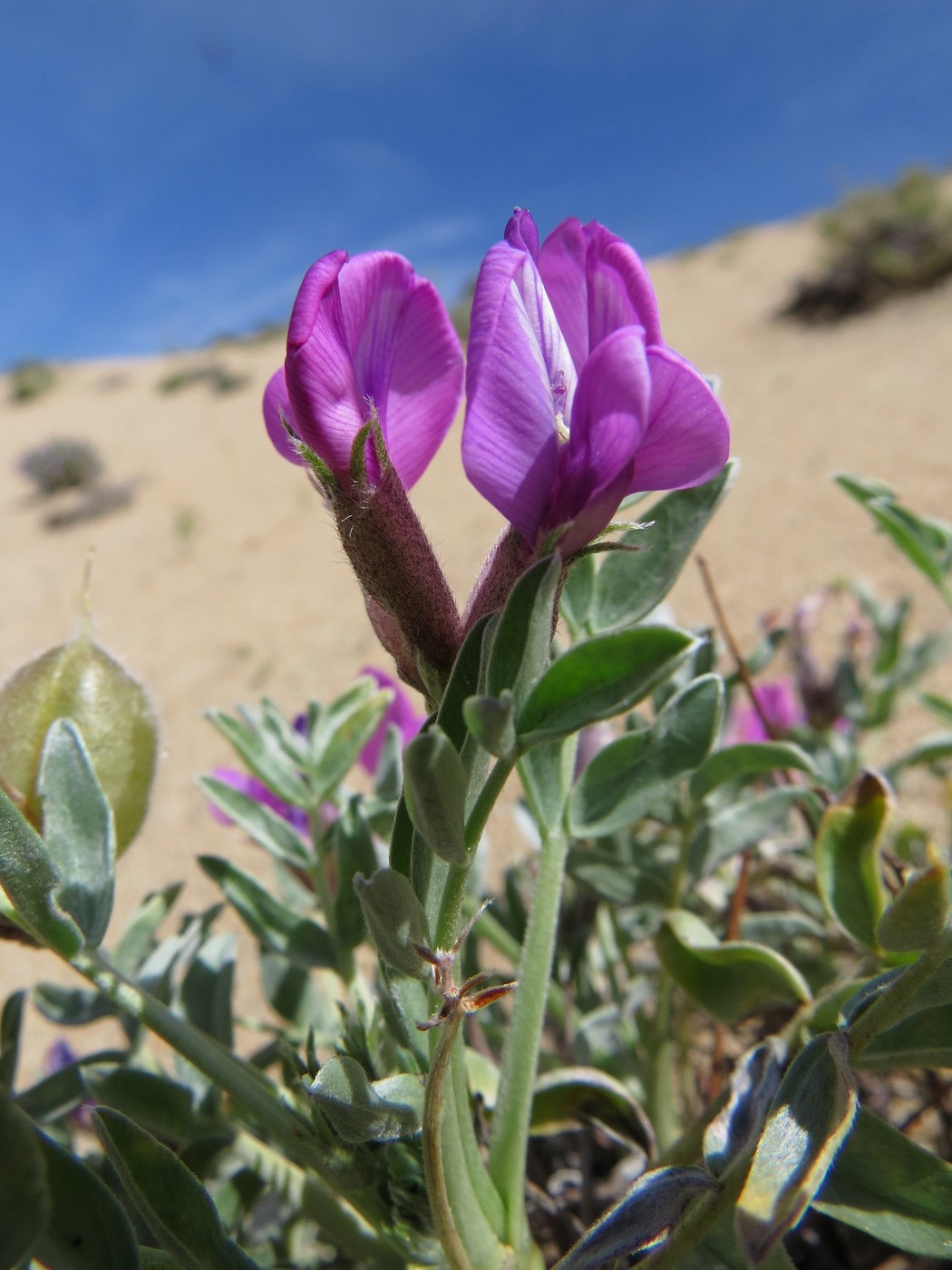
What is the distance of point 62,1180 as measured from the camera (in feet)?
1.72

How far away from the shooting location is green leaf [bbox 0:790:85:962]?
22.0 inches

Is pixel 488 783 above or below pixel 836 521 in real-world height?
below

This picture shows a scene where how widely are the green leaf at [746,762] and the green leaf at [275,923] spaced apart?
0.38 m

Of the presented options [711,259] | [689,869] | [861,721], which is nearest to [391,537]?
[689,869]

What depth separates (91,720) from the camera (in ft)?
2.53

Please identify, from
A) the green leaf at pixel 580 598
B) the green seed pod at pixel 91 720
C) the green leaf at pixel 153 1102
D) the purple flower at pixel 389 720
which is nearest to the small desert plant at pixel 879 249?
the purple flower at pixel 389 720

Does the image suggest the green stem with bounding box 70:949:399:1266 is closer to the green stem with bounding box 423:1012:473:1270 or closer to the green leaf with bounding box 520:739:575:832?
the green stem with bounding box 423:1012:473:1270

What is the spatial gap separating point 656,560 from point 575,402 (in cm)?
29

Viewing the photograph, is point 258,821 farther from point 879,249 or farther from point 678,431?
point 879,249

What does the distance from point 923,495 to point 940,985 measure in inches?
143

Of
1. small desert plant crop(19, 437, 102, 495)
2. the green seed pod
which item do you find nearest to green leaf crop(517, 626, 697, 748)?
the green seed pod

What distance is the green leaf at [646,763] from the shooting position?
29.4 inches

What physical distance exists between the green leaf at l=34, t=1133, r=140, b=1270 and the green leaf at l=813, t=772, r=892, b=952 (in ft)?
1.72

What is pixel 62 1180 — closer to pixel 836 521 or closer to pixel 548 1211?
pixel 548 1211
